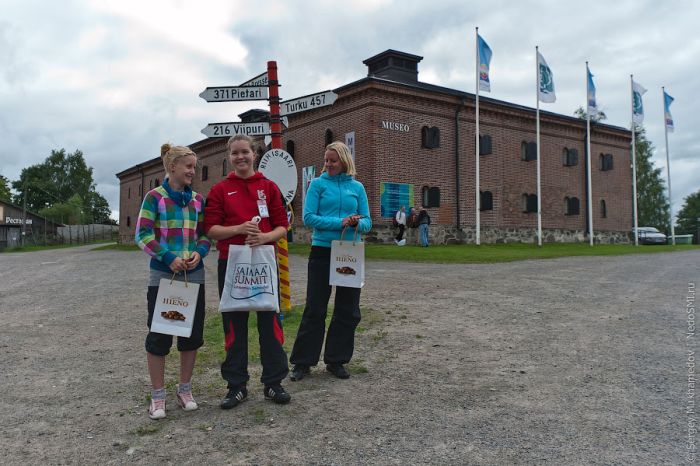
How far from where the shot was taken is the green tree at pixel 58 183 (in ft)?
268

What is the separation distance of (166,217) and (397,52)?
23.1 m

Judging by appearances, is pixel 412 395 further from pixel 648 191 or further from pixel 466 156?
pixel 648 191

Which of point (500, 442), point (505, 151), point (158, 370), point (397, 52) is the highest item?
point (397, 52)

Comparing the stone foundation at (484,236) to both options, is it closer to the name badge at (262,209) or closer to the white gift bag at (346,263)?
the white gift bag at (346,263)

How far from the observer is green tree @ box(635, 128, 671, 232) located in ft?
189

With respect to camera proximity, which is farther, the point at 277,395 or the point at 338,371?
the point at 338,371

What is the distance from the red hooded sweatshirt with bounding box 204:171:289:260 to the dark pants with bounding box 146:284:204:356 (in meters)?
0.42

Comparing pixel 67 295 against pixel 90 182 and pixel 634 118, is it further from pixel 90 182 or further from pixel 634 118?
pixel 90 182

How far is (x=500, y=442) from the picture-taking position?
3.14 meters

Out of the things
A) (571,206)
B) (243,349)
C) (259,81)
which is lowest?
(243,349)

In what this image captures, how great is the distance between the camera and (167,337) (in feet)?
12.2

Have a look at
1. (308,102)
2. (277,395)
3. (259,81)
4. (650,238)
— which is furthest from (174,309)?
(650,238)

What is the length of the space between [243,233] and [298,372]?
1.40 metres

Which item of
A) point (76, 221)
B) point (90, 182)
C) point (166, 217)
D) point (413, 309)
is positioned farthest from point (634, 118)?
point (90, 182)
